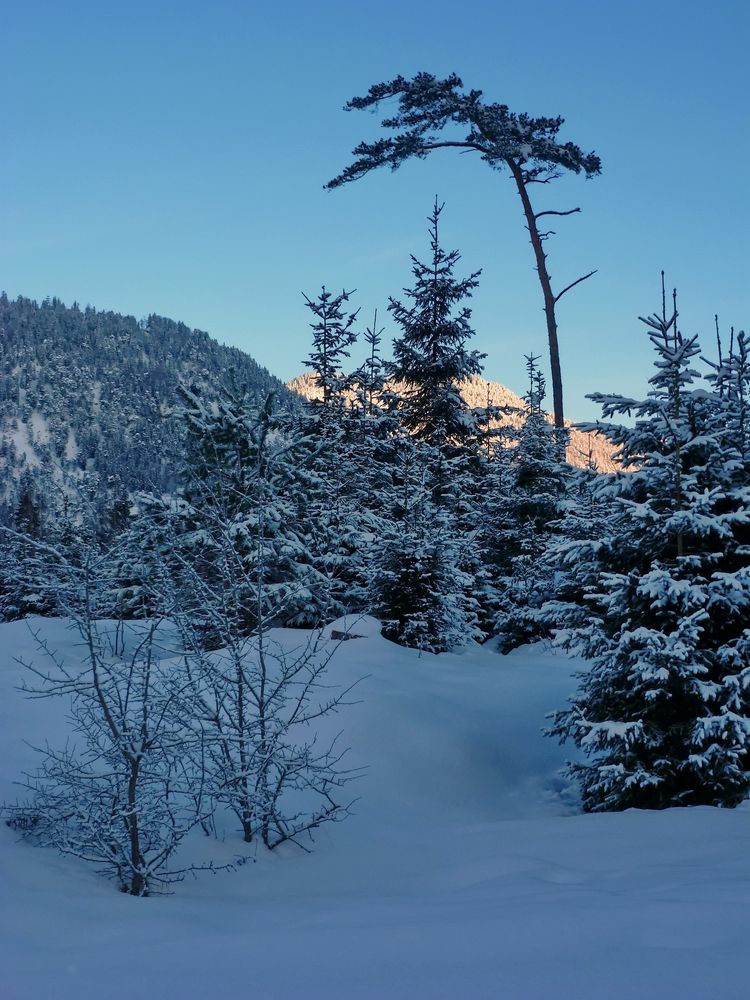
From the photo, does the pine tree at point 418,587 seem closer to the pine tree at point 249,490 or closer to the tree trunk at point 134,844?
the pine tree at point 249,490

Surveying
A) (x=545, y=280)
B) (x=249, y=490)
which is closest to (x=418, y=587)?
(x=249, y=490)

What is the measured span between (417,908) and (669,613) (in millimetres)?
3503

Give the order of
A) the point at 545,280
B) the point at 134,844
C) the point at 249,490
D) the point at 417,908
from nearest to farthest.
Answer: the point at 417,908, the point at 134,844, the point at 249,490, the point at 545,280

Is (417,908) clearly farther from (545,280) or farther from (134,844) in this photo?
(545,280)

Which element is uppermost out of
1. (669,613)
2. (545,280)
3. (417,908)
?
(545,280)

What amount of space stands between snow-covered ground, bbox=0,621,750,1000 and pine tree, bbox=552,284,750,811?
472 mm

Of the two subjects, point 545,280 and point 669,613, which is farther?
point 545,280

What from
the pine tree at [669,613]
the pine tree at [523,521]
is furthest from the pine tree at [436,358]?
the pine tree at [669,613]

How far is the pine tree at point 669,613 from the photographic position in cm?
562

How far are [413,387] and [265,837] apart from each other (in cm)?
1852

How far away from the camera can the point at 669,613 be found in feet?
19.6

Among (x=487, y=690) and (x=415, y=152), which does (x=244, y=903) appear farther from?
(x=415, y=152)

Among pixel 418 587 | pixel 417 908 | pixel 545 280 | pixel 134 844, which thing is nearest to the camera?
pixel 417 908

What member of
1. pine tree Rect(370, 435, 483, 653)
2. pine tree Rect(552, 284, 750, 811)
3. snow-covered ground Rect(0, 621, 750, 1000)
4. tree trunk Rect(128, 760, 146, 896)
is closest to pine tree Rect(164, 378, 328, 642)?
pine tree Rect(370, 435, 483, 653)
